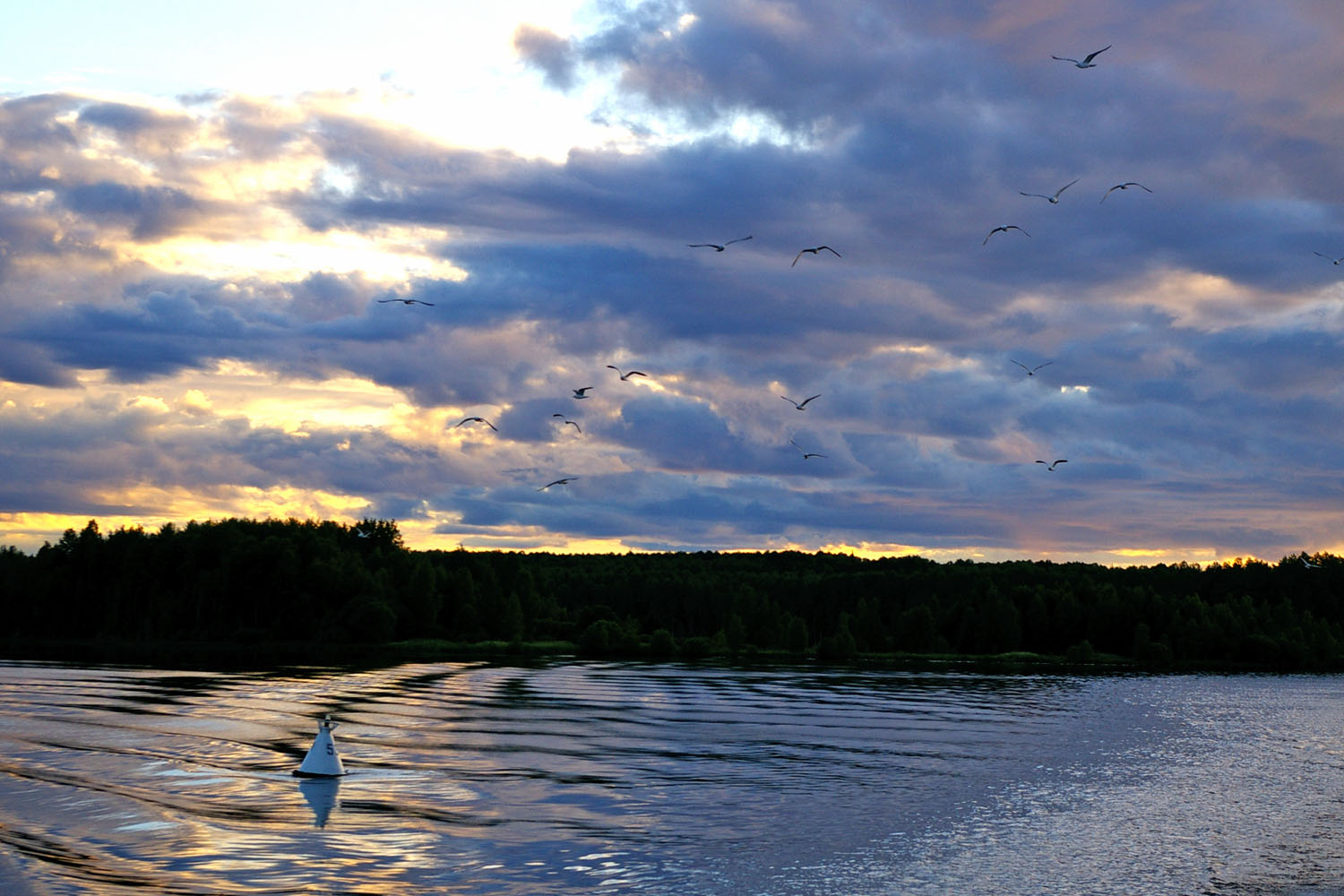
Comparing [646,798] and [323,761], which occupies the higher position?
[323,761]

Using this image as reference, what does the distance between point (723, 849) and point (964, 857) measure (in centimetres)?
760

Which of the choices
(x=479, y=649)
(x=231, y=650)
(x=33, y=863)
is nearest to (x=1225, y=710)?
(x=33, y=863)

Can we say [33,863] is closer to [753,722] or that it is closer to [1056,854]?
[1056,854]

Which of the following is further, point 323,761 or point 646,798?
point 323,761

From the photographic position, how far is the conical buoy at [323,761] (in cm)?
4619

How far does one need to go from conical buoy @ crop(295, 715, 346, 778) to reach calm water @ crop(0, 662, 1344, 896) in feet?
4.28

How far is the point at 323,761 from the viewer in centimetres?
4638

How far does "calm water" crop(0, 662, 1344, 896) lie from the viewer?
32.6 m

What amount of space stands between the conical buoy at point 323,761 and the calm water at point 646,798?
130 cm

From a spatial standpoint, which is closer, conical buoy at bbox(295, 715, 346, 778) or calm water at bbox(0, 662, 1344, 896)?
calm water at bbox(0, 662, 1344, 896)

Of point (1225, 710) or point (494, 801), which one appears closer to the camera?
point (494, 801)

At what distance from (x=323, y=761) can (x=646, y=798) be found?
12962mm

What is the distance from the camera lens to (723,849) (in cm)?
3616

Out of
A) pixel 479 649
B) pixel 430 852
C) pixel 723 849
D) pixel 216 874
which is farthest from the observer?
pixel 479 649
